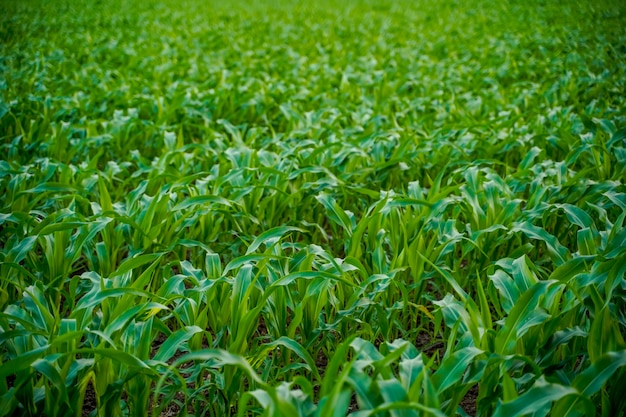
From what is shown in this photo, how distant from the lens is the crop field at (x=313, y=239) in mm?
1668

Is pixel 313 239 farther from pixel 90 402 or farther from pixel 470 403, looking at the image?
pixel 90 402

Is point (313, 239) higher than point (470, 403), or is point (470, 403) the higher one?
point (313, 239)

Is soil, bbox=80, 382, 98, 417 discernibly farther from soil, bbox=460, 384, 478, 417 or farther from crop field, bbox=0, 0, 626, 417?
soil, bbox=460, 384, 478, 417

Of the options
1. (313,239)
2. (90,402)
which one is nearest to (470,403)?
(313,239)

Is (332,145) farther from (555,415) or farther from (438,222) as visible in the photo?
(555,415)

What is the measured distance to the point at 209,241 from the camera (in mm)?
2873

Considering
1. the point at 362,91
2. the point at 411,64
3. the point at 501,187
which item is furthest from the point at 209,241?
the point at 411,64

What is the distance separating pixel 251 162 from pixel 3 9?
13135mm

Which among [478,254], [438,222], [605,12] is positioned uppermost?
[605,12]

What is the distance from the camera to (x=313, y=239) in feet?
10.5

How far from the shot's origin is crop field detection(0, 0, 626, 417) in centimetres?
167

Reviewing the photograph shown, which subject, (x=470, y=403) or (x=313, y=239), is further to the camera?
(x=313, y=239)

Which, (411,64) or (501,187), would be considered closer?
(501,187)

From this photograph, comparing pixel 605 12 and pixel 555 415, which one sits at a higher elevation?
pixel 605 12
